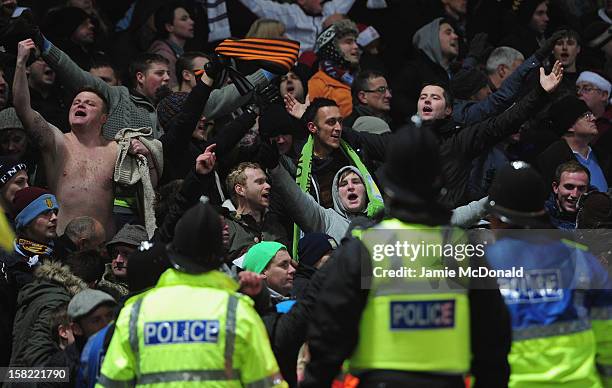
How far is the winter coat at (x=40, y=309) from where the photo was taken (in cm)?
777

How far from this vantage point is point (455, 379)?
228 inches

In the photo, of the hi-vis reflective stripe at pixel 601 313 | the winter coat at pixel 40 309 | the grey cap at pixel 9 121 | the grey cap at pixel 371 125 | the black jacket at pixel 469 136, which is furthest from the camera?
the grey cap at pixel 371 125

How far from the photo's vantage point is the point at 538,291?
21.0ft

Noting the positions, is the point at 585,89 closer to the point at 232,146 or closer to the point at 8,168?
the point at 232,146

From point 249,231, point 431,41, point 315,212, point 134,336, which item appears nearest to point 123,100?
point 249,231

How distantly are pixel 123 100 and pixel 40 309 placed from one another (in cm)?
299

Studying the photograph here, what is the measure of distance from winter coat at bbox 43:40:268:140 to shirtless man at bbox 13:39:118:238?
1.75 feet

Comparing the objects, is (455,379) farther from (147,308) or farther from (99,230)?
(99,230)

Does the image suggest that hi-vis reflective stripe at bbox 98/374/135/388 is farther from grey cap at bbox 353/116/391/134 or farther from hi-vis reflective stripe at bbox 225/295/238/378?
grey cap at bbox 353/116/391/134

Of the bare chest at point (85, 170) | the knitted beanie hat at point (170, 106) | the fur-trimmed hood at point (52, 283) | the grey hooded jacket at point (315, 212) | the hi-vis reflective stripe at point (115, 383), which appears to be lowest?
the hi-vis reflective stripe at point (115, 383)

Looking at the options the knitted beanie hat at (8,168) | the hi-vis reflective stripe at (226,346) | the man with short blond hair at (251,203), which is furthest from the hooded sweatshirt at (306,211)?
the hi-vis reflective stripe at (226,346)

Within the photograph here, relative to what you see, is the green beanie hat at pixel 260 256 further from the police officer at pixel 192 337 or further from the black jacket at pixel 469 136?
the police officer at pixel 192 337

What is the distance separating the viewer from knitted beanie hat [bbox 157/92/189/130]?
34.3 feet

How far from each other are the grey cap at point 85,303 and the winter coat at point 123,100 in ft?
10.2
